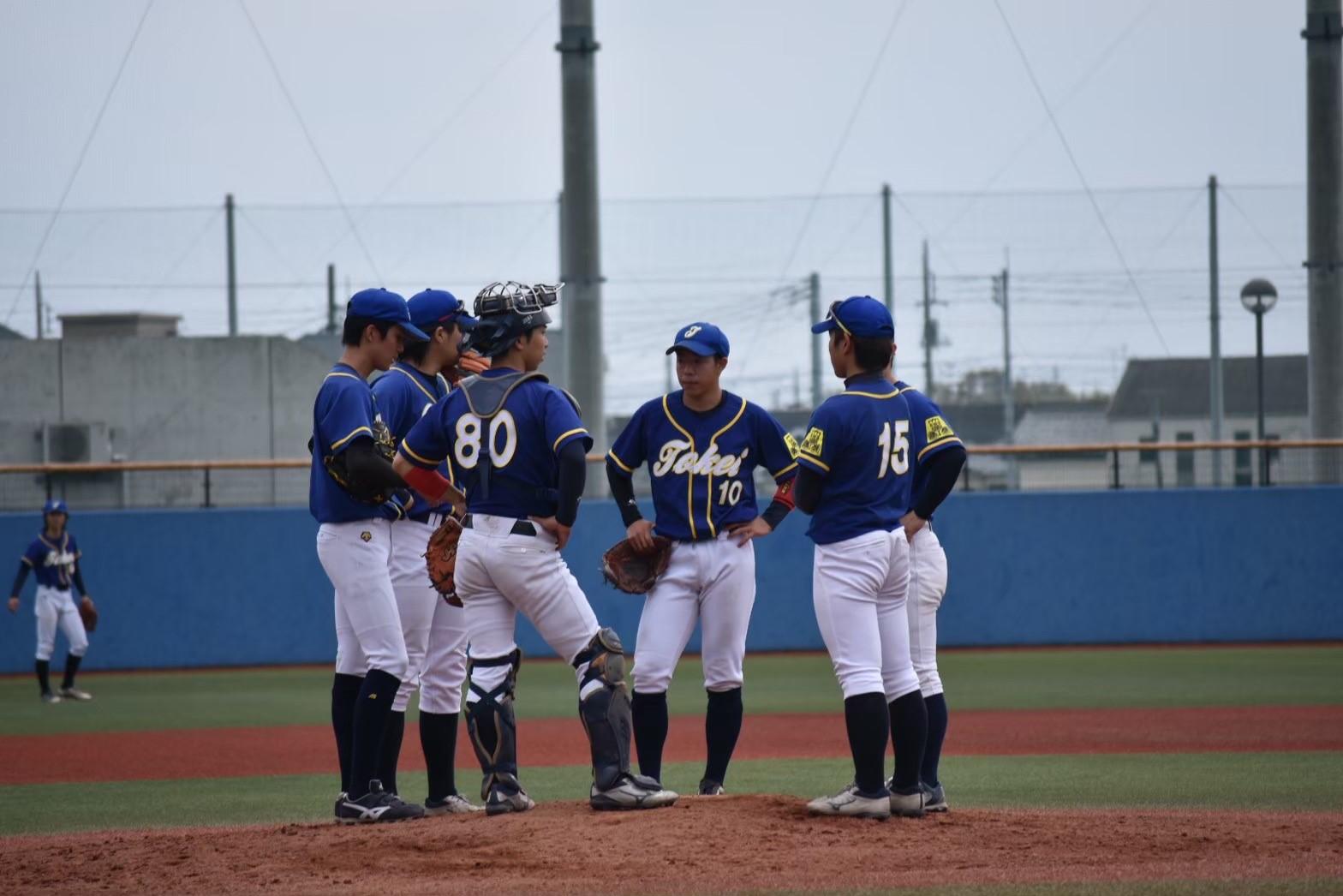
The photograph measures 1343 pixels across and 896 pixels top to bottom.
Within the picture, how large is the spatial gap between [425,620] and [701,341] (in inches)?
63.1

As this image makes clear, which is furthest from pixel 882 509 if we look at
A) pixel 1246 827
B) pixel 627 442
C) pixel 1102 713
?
pixel 1102 713

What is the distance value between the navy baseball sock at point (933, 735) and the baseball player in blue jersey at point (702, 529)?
0.79 metres

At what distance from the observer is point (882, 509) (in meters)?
5.92

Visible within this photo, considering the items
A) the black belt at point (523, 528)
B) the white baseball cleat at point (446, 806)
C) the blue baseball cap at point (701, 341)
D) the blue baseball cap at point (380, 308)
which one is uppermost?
the blue baseball cap at point (380, 308)

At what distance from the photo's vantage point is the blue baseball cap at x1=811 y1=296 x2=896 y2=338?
597 centimetres

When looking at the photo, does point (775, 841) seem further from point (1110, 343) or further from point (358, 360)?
point (1110, 343)

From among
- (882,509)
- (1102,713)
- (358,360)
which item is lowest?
(1102,713)

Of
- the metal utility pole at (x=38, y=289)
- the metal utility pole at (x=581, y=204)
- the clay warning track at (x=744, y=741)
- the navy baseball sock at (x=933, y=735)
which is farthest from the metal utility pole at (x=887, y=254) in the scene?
the navy baseball sock at (x=933, y=735)

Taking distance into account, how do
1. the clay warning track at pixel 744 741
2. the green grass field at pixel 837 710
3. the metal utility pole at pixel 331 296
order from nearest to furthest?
1. the green grass field at pixel 837 710
2. the clay warning track at pixel 744 741
3. the metal utility pole at pixel 331 296

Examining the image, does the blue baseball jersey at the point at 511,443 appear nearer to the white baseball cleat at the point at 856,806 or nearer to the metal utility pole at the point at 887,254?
the white baseball cleat at the point at 856,806

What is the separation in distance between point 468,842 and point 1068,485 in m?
13.3

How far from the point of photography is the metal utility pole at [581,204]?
16.9m

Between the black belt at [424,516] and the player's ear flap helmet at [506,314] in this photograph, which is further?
the black belt at [424,516]

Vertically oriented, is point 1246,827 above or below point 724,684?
below
